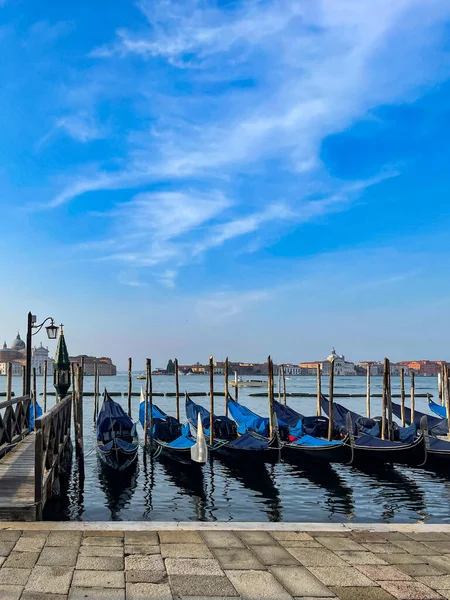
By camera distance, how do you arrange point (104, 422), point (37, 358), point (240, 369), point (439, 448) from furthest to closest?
point (37, 358)
point (240, 369)
point (104, 422)
point (439, 448)

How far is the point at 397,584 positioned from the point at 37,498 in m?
3.41

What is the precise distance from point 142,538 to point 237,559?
2.88 feet

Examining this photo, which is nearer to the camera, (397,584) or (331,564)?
(397,584)

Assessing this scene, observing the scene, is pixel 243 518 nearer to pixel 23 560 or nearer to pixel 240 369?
pixel 23 560

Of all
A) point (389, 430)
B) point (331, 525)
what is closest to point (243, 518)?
point (331, 525)

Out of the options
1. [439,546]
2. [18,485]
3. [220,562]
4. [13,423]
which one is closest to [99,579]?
[220,562]

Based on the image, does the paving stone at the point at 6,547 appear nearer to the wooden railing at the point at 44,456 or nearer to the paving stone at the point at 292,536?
the wooden railing at the point at 44,456

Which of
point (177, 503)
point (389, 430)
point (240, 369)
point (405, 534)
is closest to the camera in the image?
point (405, 534)

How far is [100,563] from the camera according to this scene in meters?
3.76

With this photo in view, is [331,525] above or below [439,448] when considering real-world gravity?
above

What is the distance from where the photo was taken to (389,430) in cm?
1452

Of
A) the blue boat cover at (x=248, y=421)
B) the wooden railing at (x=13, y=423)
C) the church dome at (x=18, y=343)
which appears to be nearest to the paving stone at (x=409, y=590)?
the wooden railing at (x=13, y=423)

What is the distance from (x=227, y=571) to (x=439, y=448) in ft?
32.0

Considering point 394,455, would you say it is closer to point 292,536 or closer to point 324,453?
point 324,453
